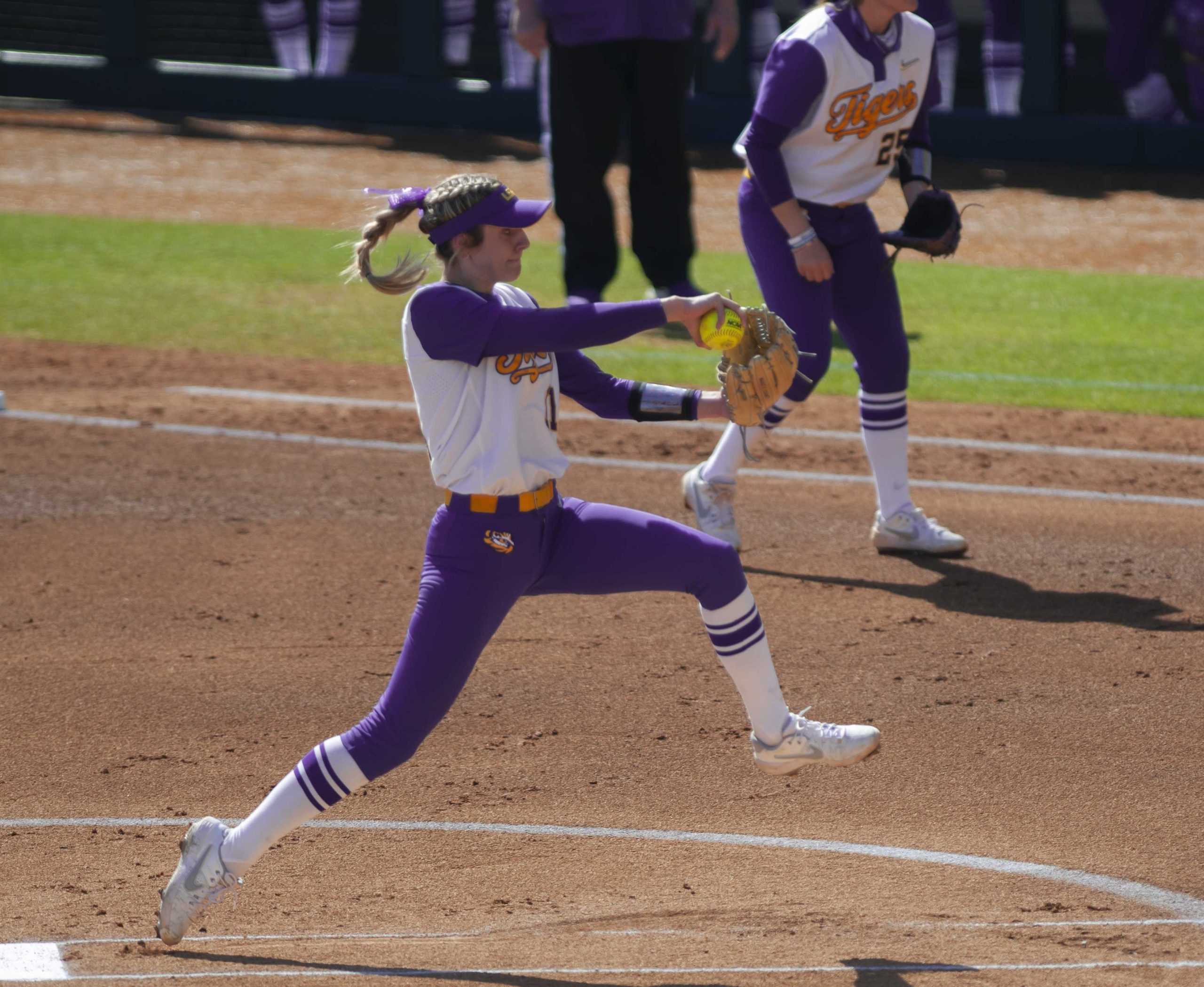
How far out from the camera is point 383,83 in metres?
18.7

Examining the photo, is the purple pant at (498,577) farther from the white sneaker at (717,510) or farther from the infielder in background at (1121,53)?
the infielder in background at (1121,53)

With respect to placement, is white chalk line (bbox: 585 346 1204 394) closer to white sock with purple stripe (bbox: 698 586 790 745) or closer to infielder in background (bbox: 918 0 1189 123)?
white sock with purple stripe (bbox: 698 586 790 745)

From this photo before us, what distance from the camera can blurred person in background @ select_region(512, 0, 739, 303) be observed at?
35.6ft

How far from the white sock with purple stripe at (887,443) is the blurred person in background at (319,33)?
13.8m

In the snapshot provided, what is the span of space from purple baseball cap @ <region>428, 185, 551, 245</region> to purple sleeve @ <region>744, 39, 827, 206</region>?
253 cm

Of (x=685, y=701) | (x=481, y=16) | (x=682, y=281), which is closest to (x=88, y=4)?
(x=481, y=16)

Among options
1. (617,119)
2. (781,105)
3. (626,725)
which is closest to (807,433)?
(781,105)

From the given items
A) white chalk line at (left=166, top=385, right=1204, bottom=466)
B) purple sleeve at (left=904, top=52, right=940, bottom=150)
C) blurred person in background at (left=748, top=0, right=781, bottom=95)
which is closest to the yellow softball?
purple sleeve at (left=904, top=52, right=940, bottom=150)

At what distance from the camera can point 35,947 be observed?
3.87 meters

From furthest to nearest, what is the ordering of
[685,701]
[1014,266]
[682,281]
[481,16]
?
[481,16] → [1014,266] → [682,281] → [685,701]

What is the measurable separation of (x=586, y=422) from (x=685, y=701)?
150 inches

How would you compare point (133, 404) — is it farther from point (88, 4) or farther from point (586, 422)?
point (88, 4)

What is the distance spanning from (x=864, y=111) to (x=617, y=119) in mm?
5098

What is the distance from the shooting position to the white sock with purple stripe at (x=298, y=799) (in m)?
3.91
